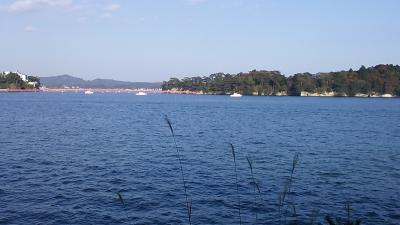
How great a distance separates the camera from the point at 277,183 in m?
22.8

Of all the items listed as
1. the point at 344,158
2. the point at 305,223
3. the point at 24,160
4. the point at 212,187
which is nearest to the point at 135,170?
the point at 212,187

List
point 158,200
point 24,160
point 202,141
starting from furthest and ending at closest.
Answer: point 202,141 < point 24,160 < point 158,200

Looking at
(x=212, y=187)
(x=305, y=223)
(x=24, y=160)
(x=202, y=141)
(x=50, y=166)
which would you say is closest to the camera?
(x=305, y=223)

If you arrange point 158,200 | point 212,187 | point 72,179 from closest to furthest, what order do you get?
point 158,200 → point 212,187 → point 72,179

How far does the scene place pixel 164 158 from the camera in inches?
1218

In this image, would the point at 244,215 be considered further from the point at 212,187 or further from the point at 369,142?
the point at 369,142

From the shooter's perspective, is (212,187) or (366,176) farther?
(366,176)

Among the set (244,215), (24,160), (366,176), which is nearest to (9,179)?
(24,160)

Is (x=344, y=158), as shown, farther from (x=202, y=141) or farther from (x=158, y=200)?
(x=158, y=200)

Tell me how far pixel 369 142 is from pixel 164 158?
21.9 m

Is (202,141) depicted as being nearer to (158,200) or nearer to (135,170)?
(135,170)

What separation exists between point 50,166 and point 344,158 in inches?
754

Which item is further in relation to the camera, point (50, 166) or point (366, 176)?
point (50, 166)

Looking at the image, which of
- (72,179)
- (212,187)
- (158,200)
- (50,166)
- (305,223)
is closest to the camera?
(305,223)
